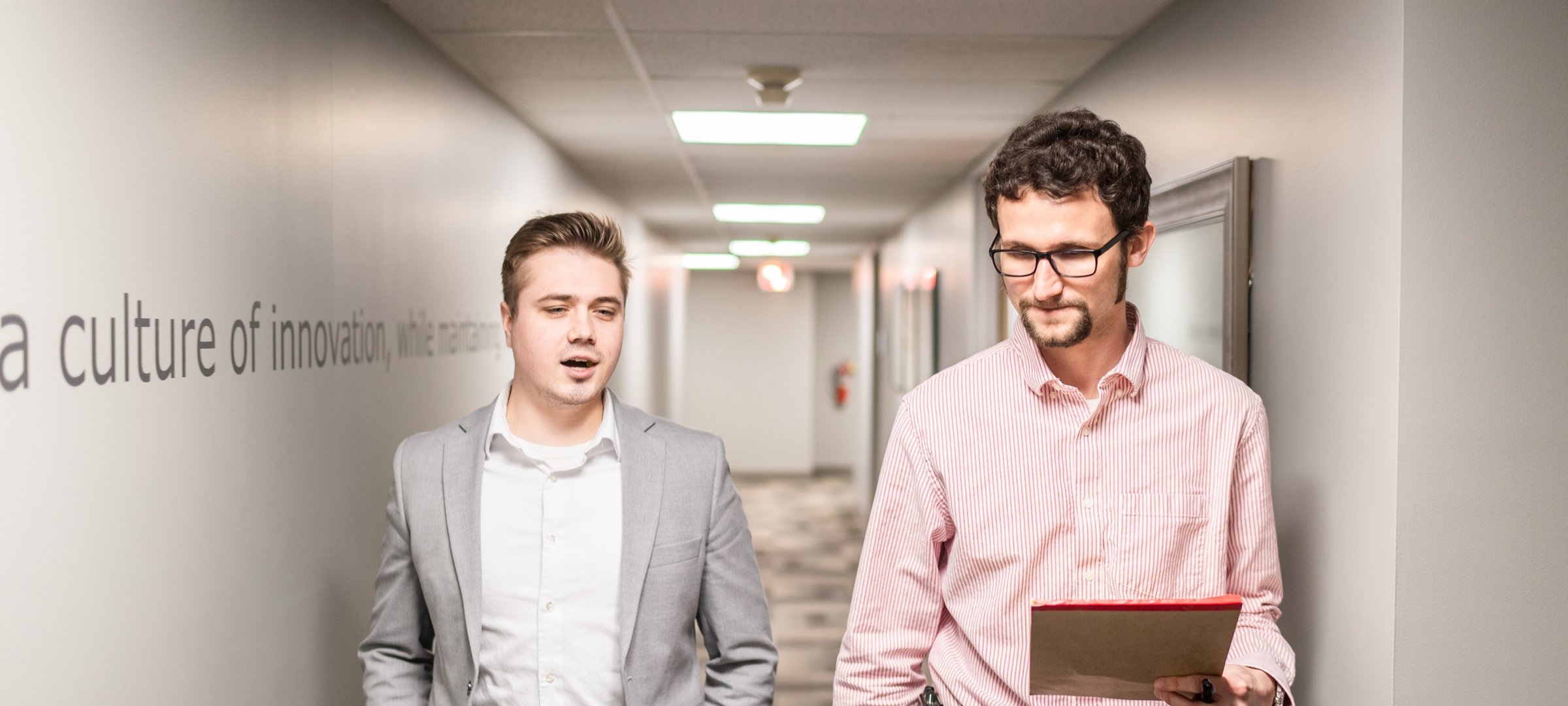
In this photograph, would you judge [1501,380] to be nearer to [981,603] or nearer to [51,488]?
[981,603]

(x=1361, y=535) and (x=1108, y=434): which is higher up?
(x=1108, y=434)

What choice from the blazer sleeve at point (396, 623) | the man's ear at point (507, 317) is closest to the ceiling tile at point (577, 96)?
the man's ear at point (507, 317)

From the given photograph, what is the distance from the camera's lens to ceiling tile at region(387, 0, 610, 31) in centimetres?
282

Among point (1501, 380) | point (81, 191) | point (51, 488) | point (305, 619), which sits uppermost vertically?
point (81, 191)

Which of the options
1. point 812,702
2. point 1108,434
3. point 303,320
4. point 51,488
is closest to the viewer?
point 51,488

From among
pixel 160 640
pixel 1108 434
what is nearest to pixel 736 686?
pixel 1108 434

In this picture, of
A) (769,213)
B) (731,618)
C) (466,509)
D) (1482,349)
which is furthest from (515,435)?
(769,213)

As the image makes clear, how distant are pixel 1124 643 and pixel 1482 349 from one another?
2.78 feet

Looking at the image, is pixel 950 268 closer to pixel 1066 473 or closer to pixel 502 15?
pixel 502 15

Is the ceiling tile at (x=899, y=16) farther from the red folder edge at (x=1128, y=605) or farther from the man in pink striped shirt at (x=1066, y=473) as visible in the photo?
the red folder edge at (x=1128, y=605)

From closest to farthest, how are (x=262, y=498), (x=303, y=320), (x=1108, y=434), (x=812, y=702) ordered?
1. (x=1108, y=434)
2. (x=262, y=498)
3. (x=303, y=320)
4. (x=812, y=702)

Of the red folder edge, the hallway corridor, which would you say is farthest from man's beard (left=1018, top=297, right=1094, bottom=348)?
the hallway corridor

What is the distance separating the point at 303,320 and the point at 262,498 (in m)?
0.41

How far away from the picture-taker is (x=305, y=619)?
→ 231cm
